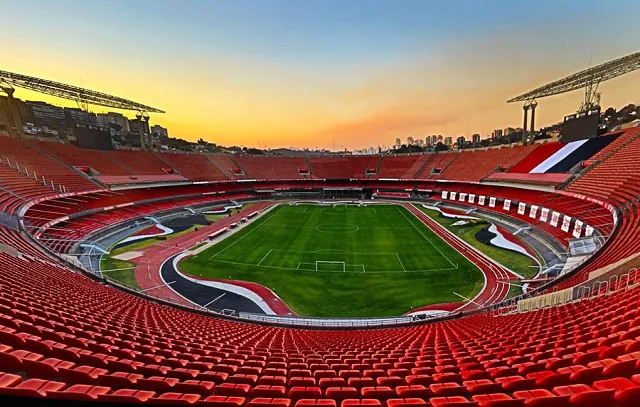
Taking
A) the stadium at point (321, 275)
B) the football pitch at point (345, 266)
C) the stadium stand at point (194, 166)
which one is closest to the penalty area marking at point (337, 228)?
the football pitch at point (345, 266)

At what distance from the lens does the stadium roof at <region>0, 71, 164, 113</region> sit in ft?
107

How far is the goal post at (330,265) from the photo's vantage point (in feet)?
77.8

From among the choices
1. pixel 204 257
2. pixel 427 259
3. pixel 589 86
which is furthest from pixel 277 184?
pixel 589 86

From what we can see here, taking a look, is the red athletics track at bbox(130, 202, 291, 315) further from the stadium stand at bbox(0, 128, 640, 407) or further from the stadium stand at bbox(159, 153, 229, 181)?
the stadium stand at bbox(159, 153, 229, 181)

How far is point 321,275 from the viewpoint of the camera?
22484 mm

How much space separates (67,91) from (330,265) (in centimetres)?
4180

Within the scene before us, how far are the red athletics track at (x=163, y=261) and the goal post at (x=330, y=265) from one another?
Result: 18.5ft

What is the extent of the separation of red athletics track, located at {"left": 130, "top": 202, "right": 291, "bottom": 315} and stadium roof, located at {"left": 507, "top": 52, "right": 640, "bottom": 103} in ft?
143

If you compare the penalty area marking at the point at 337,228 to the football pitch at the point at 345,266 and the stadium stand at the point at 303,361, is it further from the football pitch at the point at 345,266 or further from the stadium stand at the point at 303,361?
the stadium stand at the point at 303,361

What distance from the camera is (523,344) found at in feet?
22.8

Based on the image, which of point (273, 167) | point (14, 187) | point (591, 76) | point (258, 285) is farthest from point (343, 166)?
point (14, 187)

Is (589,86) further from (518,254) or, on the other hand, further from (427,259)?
(427,259)

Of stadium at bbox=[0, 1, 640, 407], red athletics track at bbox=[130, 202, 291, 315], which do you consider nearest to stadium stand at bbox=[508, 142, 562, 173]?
stadium at bbox=[0, 1, 640, 407]

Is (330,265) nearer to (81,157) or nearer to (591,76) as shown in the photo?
(591,76)
